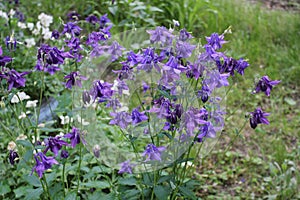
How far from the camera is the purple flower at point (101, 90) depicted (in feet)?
4.67

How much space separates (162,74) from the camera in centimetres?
141

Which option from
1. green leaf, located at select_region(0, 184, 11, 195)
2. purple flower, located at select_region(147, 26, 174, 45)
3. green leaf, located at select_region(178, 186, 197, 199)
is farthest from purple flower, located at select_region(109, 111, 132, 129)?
green leaf, located at select_region(0, 184, 11, 195)

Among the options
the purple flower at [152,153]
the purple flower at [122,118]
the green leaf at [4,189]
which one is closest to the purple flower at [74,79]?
the purple flower at [122,118]

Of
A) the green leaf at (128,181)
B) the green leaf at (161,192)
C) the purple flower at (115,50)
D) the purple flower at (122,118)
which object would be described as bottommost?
the green leaf at (128,181)

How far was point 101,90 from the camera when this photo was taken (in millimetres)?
1420

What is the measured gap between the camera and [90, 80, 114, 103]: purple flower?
4.67 feet

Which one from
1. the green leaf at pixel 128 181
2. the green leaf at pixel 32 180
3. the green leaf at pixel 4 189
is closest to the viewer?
the green leaf at pixel 128 181

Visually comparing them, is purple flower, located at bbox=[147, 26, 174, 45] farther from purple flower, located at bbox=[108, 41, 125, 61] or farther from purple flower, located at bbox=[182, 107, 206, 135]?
purple flower, located at bbox=[182, 107, 206, 135]

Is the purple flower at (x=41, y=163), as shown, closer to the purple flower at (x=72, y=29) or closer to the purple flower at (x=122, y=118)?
the purple flower at (x=122, y=118)

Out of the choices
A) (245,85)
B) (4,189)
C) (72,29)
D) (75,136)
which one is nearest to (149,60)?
(75,136)

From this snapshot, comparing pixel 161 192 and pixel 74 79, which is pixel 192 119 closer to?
pixel 161 192

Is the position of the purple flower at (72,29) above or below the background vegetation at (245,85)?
above

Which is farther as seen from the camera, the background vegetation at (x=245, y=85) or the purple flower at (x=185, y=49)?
the background vegetation at (x=245, y=85)

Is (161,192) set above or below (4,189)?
above
